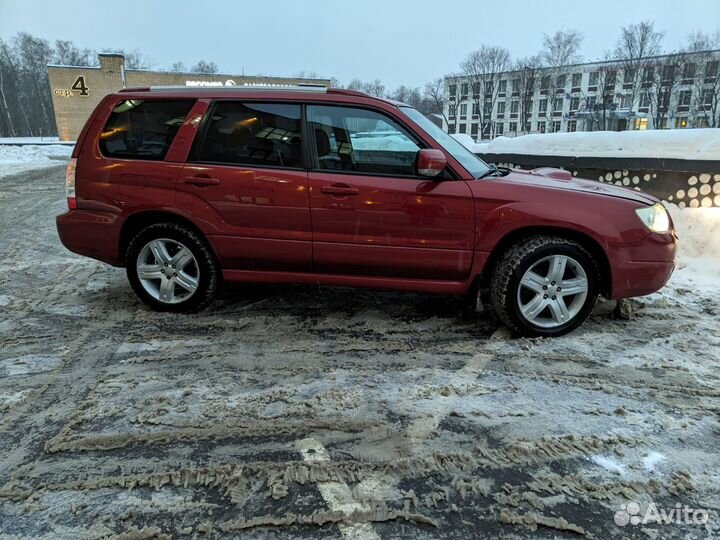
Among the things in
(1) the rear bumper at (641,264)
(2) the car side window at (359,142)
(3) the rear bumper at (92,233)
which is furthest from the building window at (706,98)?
(3) the rear bumper at (92,233)

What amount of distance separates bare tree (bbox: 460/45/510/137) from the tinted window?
8372cm

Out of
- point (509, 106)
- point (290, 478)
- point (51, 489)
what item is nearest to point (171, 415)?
point (51, 489)

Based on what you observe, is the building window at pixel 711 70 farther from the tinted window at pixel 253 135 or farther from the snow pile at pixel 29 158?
the tinted window at pixel 253 135

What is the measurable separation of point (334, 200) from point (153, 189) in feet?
4.97

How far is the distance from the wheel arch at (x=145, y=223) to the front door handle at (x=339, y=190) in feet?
3.56

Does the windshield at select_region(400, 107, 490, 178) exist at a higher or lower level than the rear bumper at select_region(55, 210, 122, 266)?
higher

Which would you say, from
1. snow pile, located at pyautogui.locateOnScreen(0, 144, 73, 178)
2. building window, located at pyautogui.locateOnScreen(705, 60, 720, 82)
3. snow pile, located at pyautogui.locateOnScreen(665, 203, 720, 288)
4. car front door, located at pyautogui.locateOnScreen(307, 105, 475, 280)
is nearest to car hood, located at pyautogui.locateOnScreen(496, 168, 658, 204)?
car front door, located at pyautogui.locateOnScreen(307, 105, 475, 280)

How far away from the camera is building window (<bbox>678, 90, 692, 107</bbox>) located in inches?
2648

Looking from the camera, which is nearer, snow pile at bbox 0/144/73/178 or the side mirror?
the side mirror

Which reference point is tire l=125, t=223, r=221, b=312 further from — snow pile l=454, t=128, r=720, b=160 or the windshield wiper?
snow pile l=454, t=128, r=720, b=160

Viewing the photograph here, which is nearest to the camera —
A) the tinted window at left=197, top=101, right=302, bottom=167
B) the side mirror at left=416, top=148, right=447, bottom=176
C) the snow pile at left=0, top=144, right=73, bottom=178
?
the side mirror at left=416, top=148, right=447, bottom=176

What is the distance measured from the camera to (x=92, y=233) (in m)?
4.13

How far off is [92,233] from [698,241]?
661cm

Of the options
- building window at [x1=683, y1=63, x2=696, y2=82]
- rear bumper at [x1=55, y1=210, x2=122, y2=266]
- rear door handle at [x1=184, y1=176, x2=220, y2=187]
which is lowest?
rear bumper at [x1=55, y1=210, x2=122, y2=266]
